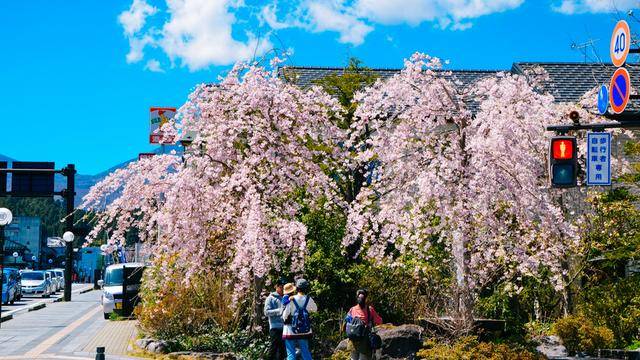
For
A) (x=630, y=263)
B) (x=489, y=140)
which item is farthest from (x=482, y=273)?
(x=630, y=263)

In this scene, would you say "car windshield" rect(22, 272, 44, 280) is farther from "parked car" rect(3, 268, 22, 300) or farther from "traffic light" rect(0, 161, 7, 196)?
"traffic light" rect(0, 161, 7, 196)

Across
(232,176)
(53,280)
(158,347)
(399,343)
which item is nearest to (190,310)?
(158,347)

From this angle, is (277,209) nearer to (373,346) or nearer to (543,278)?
(373,346)

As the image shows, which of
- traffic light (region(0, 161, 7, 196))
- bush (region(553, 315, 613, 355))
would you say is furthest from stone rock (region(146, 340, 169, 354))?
traffic light (region(0, 161, 7, 196))

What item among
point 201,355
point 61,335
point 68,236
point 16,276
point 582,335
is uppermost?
point 68,236

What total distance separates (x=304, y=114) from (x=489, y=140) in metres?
4.34

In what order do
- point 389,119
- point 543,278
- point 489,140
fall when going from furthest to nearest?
point 543,278, point 389,119, point 489,140

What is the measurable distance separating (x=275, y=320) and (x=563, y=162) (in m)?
6.44

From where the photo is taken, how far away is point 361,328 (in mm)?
13547

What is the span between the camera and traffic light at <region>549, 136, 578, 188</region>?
12.3m

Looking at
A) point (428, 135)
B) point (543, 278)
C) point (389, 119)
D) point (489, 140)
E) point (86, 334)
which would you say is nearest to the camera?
point (489, 140)

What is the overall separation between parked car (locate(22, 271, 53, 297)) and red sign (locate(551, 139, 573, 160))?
148ft

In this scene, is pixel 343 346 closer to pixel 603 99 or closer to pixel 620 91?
pixel 603 99

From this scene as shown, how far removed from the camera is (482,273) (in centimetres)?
1587
